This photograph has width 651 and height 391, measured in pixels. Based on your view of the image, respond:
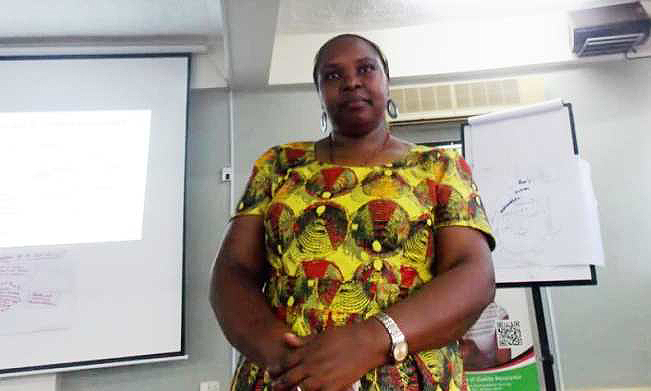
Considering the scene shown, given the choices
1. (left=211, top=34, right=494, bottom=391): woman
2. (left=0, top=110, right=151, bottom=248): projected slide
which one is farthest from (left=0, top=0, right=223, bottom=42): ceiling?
(left=211, top=34, right=494, bottom=391): woman

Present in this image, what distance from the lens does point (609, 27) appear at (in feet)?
8.32

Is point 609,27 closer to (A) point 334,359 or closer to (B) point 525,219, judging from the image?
(B) point 525,219

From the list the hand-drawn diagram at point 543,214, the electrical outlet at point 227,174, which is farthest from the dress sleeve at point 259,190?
the electrical outlet at point 227,174

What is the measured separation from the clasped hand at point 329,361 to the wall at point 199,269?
2.08 metres

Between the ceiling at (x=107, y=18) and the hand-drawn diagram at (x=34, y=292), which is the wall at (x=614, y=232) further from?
the hand-drawn diagram at (x=34, y=292)

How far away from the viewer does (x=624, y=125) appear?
2709 mm

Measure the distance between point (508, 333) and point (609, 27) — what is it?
191 centimetres

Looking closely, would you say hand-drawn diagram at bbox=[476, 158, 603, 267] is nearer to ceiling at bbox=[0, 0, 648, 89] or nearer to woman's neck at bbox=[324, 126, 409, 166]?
woman's neck at bbox=[324, 126, 409, 166]

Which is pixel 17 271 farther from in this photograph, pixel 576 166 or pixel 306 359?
pixel 576 166

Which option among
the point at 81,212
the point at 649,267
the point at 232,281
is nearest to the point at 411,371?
the point at 232,281

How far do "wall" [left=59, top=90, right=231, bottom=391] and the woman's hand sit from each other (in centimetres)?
207

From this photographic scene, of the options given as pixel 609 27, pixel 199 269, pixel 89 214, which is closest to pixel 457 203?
pixel 199 269

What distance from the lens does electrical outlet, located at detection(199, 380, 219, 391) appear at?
2.43 metres

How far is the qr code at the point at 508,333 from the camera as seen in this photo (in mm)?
2281
